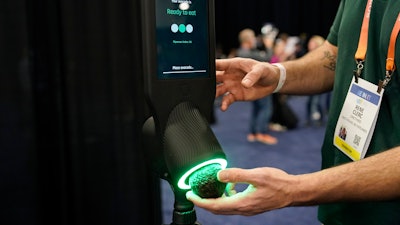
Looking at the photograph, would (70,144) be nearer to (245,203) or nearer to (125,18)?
(125,18)

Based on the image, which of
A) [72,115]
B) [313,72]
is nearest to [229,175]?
[313,72]

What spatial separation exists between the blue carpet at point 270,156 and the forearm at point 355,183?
193 cm

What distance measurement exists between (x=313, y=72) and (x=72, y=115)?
121 cm

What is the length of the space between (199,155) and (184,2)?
23cm

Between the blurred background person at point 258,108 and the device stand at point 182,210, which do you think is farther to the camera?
the blurred background person at point 258,108

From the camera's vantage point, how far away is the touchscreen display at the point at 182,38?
60cm

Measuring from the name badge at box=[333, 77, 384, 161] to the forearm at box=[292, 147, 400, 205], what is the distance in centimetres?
17

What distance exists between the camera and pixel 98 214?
6.66 ft

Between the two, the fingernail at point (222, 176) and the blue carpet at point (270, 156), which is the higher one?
the fingernail at point (222, 176)

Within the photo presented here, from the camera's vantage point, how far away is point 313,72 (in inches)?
44.1

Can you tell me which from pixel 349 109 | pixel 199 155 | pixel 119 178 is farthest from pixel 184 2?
pixel 119 178

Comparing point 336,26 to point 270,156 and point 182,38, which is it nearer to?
point 182,38

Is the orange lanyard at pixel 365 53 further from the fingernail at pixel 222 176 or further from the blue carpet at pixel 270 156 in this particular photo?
the blue carpet at pixel 270 156

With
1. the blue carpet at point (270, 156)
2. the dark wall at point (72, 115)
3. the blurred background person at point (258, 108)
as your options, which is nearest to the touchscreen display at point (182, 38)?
the dark wall at point (72, 115)
